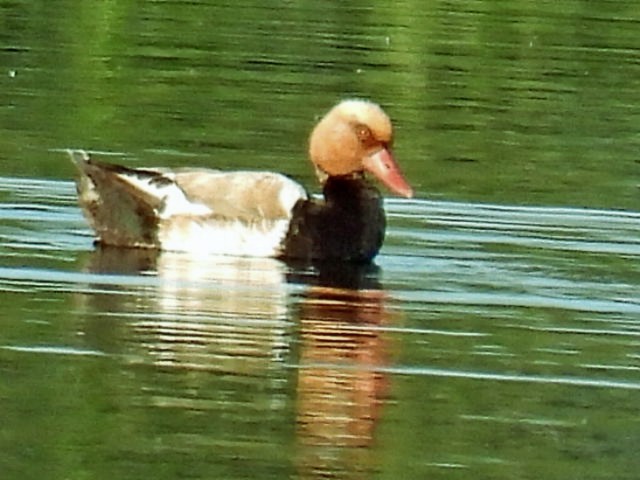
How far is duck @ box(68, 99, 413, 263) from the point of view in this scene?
15.0 meters

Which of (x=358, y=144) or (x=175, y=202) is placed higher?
(x=358, y=144)

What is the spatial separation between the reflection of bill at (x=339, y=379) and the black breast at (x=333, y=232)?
3.13 ft

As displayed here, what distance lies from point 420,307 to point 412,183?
3.91m

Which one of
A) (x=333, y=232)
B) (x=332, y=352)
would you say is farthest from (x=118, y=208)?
(x=332, y=352)

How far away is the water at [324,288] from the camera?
10.4 meters

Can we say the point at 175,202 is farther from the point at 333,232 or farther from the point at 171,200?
the point at 333,232

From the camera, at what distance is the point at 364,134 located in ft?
51.1

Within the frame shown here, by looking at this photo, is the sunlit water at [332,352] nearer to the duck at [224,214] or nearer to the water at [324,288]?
the water at [324,288]

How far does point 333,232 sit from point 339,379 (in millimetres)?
3662

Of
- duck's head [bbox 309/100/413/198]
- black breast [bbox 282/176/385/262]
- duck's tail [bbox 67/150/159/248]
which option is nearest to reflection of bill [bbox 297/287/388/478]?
black breast [bbox 282/176/385/262]

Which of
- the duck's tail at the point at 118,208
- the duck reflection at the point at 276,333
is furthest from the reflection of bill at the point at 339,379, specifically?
the duck's tail at the point at 118,208

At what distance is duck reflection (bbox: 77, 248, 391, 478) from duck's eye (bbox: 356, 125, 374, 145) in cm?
91

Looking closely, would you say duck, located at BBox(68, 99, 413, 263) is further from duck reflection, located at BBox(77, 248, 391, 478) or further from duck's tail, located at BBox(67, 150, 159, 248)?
duck reflection, located at BBox(77, 248, 391, 478)

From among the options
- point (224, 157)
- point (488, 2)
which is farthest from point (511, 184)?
point (488, 2)
